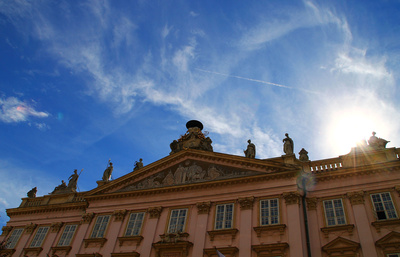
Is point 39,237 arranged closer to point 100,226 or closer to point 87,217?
point 87,217

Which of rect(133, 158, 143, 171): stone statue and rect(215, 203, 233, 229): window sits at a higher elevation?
rect(133, 158, 143, 171): stone statue

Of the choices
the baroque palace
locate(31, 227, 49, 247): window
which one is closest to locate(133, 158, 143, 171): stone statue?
the baroque palace

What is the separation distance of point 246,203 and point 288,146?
553 cm

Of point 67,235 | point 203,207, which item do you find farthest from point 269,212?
point 67,235

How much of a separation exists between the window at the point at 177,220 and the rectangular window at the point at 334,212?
32.5 feet

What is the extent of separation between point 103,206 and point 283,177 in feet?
50.5

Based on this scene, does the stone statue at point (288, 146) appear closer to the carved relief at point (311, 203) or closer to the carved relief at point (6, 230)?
the carved relief at point (311, 203)

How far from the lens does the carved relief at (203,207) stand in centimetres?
2478

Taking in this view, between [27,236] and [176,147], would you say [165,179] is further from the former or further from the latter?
[27,236]

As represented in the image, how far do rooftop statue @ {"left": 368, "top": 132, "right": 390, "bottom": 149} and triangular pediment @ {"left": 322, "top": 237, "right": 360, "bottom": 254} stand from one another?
7.01 metres

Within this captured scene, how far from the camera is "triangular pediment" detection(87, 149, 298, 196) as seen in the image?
25.4 metres

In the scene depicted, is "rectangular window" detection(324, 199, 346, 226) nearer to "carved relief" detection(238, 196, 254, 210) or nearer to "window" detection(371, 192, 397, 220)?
"window" detection(371, 192, 397, 220)

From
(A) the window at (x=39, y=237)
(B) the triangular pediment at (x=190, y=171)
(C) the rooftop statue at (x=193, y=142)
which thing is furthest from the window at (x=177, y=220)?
(A) the window at (x=39, y=237)

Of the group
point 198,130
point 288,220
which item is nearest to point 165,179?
point 198,130
